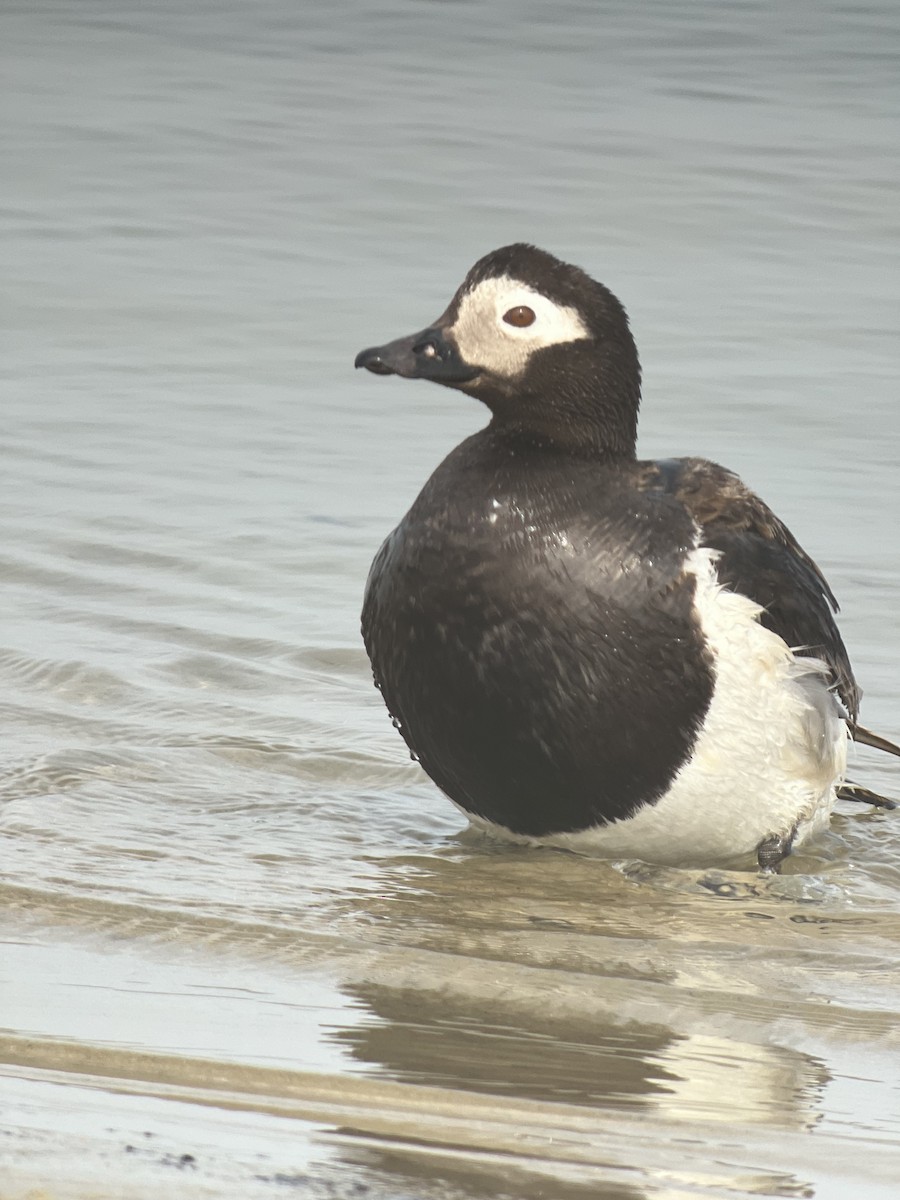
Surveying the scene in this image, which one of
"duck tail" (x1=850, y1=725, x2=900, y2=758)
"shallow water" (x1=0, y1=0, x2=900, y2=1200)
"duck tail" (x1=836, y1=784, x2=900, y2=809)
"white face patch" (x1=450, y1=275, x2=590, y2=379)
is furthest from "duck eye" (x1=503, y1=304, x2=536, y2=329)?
"duck tail" (x1=836, y1=784, x2=900, y2=809)

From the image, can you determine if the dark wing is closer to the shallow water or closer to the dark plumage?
the dark plumage

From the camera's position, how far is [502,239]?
13883 millimetres

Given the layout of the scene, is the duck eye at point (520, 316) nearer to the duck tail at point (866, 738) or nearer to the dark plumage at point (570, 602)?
the dark plumage at point (570, 602)

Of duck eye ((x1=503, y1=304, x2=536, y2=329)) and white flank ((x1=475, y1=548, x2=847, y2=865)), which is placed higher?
duck eye ((x1=503, y1=304, x2=536, y2=329))

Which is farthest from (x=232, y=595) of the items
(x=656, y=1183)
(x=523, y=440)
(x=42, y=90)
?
(x=42, y=90)

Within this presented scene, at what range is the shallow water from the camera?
3592 mm

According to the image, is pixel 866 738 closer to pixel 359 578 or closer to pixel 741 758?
pixel 741 758

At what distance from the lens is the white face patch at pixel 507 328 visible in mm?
5000

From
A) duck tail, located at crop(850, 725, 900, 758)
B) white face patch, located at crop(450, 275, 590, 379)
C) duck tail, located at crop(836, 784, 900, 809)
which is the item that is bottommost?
duck tail, located at crop(836, 784, 900, 809)

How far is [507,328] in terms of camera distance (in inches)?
197

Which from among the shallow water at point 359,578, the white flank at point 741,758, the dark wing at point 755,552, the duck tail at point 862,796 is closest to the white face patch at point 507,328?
the dark wing at point 755,552

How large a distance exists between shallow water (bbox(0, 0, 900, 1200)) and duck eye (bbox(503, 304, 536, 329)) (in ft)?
4.53

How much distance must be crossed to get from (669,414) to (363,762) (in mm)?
4702

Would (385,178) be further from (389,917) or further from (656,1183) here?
(656,1183)
